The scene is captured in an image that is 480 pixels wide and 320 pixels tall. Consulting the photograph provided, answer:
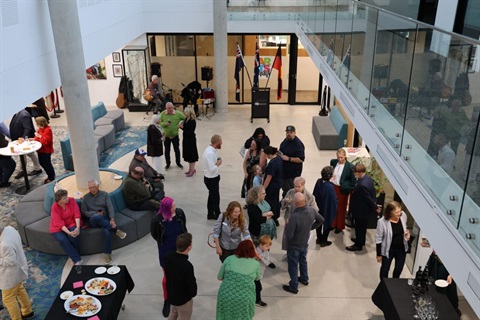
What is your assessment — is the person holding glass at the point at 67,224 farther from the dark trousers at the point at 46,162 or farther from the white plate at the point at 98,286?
the dark trousers at the point at 46,162

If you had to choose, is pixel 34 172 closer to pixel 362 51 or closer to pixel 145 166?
pixel 145 166

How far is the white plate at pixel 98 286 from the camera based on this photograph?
6.08 metres

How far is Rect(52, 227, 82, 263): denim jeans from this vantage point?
763 centimetres

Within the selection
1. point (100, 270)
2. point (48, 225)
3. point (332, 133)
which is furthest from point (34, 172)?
point (332, 133)

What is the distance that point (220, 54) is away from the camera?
16.0 metres

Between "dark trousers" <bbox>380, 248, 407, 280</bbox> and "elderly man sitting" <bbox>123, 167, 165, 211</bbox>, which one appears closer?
"dark trousers" <bbox>380, 248, 407, 280</bbox>

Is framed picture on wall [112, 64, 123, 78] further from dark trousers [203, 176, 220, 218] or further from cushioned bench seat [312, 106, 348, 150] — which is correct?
dark trousers [203, 176, 220, 218]

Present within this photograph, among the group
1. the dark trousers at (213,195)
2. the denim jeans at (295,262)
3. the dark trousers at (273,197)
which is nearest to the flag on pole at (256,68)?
the dark trousers at (213,195)

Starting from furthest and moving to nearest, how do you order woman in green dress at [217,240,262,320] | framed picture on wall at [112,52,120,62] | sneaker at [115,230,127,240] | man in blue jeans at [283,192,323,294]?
framed picture on wall at [112,52,120,62], sneaker at [115,230,127,240], man in blue jeans at [283,192,323,294], woman in green dress at [217,240,262,320]

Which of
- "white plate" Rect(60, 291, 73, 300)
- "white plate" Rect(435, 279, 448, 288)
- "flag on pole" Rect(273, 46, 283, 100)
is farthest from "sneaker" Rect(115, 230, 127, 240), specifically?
"flag on pole" Rect(273, 46, 283, 100)

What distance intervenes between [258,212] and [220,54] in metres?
10.2

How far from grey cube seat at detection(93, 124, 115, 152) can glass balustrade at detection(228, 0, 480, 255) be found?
7542 mm

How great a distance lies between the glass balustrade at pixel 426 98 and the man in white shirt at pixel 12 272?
505 centimetres

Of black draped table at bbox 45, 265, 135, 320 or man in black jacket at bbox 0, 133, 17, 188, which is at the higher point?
black draped table at bbox 45, 265, 135, 320
